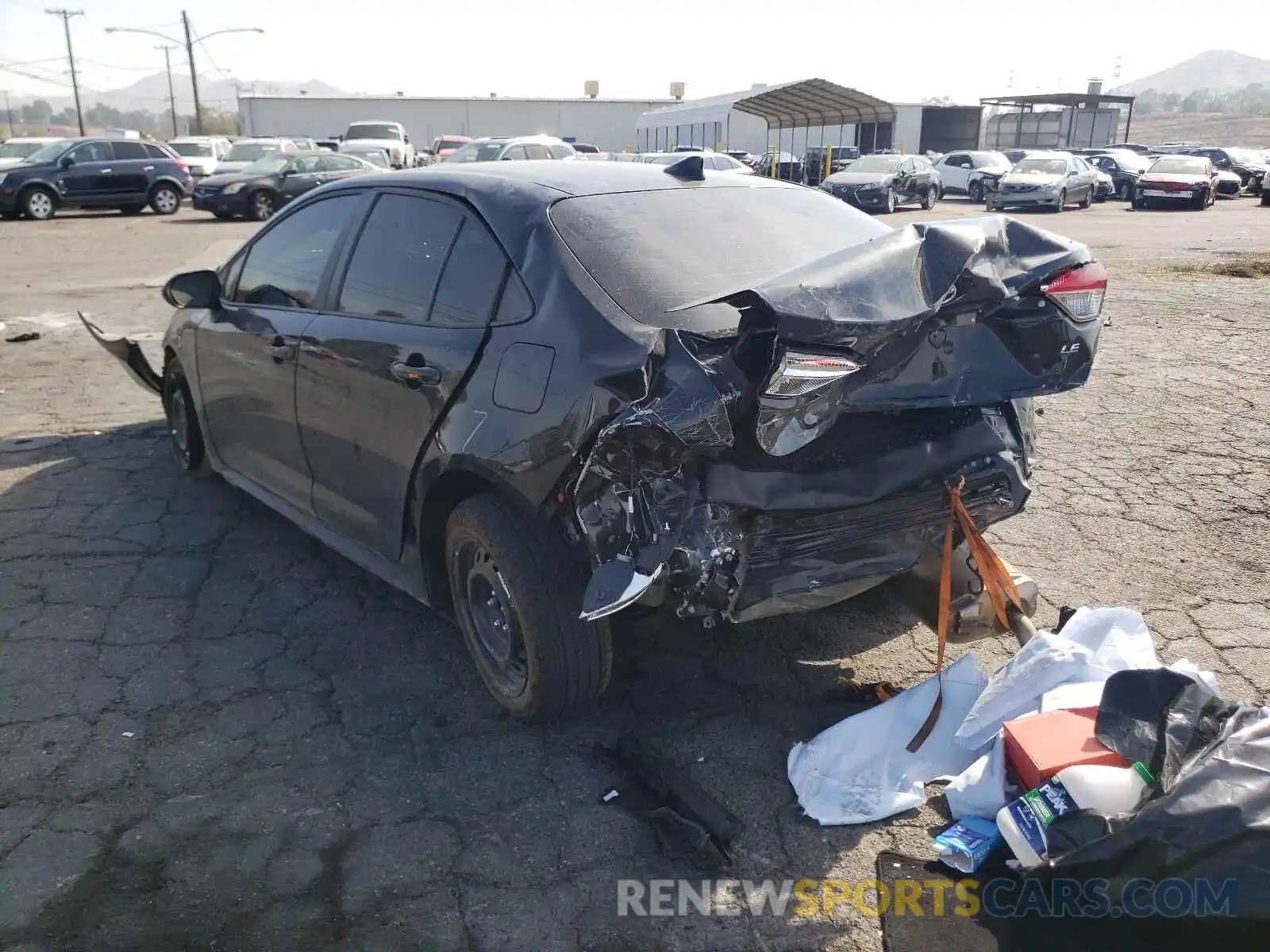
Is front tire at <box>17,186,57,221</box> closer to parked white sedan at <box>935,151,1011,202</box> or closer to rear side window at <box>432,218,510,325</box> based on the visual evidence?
rear side window at <box>432,218,510,325</box>

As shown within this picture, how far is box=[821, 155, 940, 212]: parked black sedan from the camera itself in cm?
2536

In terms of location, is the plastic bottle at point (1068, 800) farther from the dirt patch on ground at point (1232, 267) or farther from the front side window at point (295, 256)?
the dirt patch on ground at point (1232, 267)

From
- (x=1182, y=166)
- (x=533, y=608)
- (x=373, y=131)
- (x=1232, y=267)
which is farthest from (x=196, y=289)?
(x=373, y=131)

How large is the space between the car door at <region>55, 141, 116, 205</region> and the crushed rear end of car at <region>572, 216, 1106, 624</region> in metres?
23.4

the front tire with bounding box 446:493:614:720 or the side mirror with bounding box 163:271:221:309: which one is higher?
the side mirror with bounding box 163:271:221:309

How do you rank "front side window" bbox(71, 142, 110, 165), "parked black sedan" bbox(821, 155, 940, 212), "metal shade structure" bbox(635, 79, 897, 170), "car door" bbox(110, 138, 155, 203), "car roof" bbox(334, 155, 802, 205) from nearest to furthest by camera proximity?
"car roof" bbox(334, 155, 802, 205) < "front side window" bbox(71, 142, 110, 165) < "car door" bbox(110, 138, 155, 203) < "parked black sedan" bbox(821, 155, 940, 212) < "metal shade structure" bbox(635, 79, 897, 170)

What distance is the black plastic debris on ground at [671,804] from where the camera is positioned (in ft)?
8.81

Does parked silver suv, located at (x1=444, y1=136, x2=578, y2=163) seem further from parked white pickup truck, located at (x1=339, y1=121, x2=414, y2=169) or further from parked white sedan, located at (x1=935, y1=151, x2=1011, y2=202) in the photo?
parked white sedan, located at (x1=935, y1=151, x2=1011, y2=202)

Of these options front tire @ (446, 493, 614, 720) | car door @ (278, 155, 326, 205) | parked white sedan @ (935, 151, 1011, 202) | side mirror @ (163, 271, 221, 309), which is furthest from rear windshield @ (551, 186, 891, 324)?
parked white sedan @ (935, 151, 1011, 202)

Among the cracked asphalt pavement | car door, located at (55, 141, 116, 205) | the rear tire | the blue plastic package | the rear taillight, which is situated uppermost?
the rear taillight

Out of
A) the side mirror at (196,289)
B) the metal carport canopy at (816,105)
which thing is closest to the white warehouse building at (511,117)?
the metal carport canopy at (816,105)

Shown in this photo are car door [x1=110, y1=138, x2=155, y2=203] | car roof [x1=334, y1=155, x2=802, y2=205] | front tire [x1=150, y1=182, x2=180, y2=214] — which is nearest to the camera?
car roof [x1=334, y1=155, x2=802, y2=205]

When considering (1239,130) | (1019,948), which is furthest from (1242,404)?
(1239,130)

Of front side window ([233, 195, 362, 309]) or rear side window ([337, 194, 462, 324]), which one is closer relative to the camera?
rear side window ([337, 194, 462, 324])
